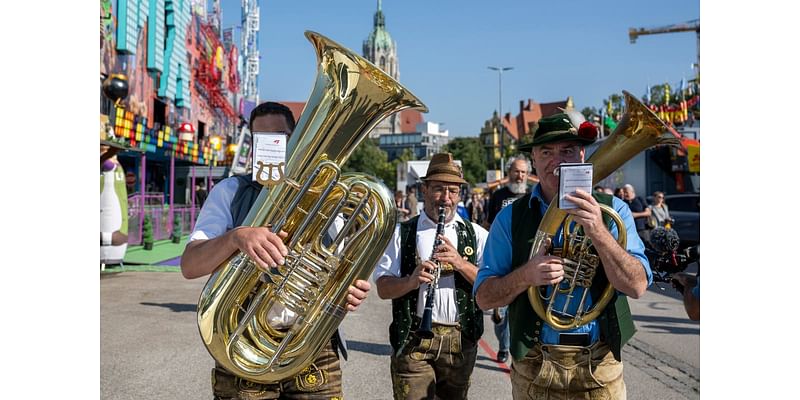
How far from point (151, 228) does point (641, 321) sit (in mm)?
10941

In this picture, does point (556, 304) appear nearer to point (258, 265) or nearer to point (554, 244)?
point (554, 244)

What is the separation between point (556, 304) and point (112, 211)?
9517mm

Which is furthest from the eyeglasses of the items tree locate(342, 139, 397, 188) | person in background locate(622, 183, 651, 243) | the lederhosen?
tree locate(342, 139, 397, 188)

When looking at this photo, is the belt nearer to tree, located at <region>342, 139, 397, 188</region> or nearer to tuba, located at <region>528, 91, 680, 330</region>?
tuba, located at <region>528, 91, 680, 330</region>

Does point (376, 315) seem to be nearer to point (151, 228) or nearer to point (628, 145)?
point (628, 145)

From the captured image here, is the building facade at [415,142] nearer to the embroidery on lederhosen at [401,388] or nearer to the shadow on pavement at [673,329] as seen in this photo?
the shadow on pavement at [673,329]

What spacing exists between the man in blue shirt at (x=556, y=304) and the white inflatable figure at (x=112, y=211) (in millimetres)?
8844

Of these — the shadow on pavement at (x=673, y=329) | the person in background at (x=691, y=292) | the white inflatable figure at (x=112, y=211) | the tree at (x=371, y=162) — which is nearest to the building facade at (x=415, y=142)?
the tree at (x=371, y=162)

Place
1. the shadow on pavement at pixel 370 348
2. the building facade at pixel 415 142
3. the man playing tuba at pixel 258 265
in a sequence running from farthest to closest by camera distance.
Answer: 1. the building facade at pixel 415 142
2. the shadow on pavement at pixel 370 348
3. the man playing tuba at pixel 258 265

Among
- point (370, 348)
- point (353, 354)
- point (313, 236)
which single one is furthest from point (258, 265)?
point (370, 348)

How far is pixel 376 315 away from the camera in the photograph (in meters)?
8.34

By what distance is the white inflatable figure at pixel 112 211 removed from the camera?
404 inches

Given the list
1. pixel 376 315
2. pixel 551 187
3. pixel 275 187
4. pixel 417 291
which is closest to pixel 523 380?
pixel 551 187

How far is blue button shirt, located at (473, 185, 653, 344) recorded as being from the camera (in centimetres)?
247
